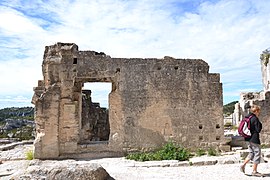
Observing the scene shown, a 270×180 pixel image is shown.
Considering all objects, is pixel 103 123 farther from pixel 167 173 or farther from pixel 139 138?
pixel 167 173

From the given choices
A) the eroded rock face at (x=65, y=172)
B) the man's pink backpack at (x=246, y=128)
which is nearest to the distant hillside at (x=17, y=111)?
the eroded rock face at (x=65, y=172)

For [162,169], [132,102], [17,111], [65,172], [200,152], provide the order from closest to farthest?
[65,172]
[162,169]
[200,152]
[132,102]
[17,111]

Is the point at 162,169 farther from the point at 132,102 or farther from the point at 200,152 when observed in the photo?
the point at 132,102

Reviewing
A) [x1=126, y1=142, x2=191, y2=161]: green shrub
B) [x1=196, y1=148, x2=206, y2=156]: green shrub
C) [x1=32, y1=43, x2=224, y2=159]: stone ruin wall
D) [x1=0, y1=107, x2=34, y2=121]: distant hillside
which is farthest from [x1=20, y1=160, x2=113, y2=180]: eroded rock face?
[x1=0, y1=107, x2=34, y2=121]: distant hillside

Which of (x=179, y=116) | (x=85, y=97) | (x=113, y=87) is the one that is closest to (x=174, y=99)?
(x=179, y=116)

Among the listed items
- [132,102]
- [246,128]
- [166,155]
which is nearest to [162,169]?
[166,155]

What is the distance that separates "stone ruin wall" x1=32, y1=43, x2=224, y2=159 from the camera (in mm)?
11133

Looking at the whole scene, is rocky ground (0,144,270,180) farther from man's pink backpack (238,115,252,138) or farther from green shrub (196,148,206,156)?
green shrub (196,148,206,156)

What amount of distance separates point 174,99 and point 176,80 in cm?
71

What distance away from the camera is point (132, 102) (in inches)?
451

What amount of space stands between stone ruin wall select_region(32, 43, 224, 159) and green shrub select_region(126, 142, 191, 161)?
2.34 feet

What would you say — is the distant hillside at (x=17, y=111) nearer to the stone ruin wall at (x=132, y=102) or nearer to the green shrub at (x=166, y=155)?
the stone ruin wall at (x=132, y=102)

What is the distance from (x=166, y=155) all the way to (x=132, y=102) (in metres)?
2.39

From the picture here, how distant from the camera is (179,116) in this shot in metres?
11.6
